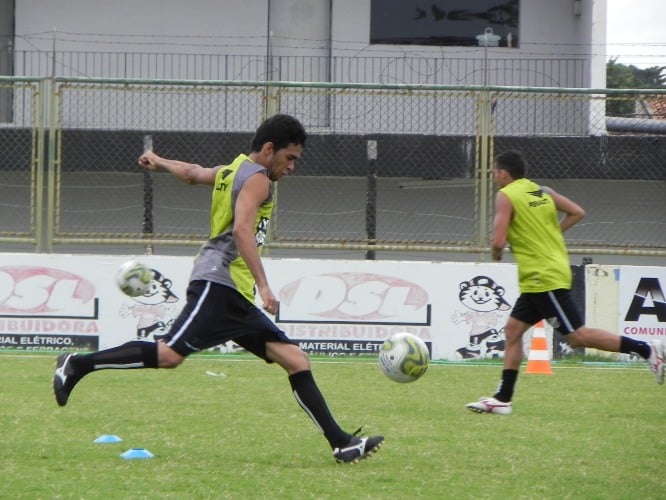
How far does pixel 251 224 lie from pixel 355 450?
4.48ft

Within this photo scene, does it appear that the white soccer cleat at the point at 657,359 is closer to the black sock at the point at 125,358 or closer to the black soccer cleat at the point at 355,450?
the black soccer cleat at the point at 355,450

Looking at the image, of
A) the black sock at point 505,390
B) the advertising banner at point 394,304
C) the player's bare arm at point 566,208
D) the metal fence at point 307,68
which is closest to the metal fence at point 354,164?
the metal fence at point 307,68

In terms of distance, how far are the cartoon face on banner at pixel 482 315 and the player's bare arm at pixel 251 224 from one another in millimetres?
7388

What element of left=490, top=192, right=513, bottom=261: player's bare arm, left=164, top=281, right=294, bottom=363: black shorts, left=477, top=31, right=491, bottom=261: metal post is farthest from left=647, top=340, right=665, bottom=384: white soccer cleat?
left=477, top=31, right=491, bottom=261: metal post

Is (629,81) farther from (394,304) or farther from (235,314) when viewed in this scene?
(235,314)

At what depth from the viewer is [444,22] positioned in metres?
23.4

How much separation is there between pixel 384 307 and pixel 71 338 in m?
3.55

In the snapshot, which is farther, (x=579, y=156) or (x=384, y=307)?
(x=579, y=156)

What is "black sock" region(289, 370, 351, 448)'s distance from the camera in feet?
22.4

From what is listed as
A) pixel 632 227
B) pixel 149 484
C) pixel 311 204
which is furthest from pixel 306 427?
pixel 632 227

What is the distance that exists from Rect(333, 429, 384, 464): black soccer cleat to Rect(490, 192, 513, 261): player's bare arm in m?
2.76

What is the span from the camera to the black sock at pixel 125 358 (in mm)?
6848

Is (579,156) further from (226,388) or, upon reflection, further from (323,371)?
(226,388)

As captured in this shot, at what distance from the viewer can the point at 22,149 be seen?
17.4 metres
